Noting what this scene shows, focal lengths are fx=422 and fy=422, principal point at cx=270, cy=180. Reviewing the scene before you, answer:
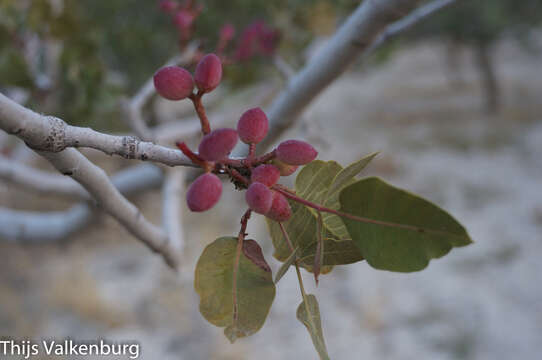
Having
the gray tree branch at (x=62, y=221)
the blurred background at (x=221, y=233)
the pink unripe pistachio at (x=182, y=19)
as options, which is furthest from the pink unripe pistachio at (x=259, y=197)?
the gray tree branch at (x=62, y=221)

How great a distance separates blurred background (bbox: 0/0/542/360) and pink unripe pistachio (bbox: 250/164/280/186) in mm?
1009

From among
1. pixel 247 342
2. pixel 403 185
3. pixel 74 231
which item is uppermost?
pixel 403 185

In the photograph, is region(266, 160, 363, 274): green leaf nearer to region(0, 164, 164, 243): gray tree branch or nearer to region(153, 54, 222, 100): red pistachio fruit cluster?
region(153, 54, 222, 100): red pistachio fruit cluster

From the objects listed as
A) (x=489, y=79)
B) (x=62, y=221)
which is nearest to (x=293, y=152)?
(x=62, y=221)

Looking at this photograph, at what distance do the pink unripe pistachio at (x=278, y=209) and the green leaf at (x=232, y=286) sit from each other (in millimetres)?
→ 50

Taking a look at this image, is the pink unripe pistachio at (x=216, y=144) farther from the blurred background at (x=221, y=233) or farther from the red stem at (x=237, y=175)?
the blurred background at (x=221, y=233)

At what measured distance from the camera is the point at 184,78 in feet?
1.09

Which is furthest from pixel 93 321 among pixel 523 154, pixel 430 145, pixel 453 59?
pixel 453 59

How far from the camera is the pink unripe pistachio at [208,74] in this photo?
1.12ft

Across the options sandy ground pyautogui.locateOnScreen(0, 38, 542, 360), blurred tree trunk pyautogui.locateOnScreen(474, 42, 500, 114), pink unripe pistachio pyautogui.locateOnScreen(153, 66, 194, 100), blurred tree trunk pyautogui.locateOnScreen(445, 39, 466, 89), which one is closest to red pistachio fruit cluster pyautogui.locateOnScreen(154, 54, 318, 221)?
pink unripe pistachio pyautogui.locateOnScreen(153, 66, 194, 100)

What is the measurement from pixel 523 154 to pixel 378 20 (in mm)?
4545

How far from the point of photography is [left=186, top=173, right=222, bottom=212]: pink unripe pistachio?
1.01 feet

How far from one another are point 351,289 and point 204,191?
8.35 feet

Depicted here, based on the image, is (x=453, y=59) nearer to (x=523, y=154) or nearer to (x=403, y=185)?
(x=523, y=154)
